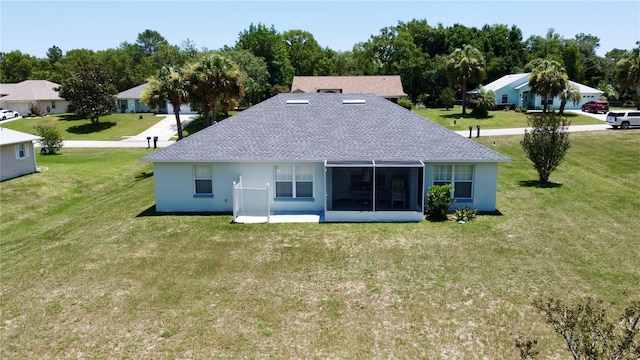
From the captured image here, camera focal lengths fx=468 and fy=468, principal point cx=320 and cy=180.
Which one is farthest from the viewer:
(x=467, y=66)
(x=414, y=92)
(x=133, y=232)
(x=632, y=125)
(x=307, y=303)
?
(x=414, y=92)

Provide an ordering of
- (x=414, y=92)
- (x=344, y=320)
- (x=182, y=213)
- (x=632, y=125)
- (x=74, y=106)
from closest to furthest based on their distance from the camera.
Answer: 1. (x=344, y=320)
2. (x=182, y=213)
3. (x=632, y=125)
4. (x=74, y=106)
5. (x=414, y=92)

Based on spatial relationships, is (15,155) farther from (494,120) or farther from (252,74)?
(494,120)

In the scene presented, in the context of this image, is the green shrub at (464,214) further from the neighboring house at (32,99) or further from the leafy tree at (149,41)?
the leafy tree at (149,41)

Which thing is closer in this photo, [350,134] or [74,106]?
[350,134]

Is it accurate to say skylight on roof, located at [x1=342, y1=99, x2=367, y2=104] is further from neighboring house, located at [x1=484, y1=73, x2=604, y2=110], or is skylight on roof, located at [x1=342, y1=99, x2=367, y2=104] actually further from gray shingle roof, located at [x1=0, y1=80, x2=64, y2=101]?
gray shingle roof, located at [x1=0, y1=80, x2=64, y2=101]

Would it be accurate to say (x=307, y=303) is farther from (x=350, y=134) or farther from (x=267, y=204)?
(x=350, y=134)

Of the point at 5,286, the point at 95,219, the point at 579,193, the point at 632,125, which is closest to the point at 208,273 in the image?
the point at 5,286
